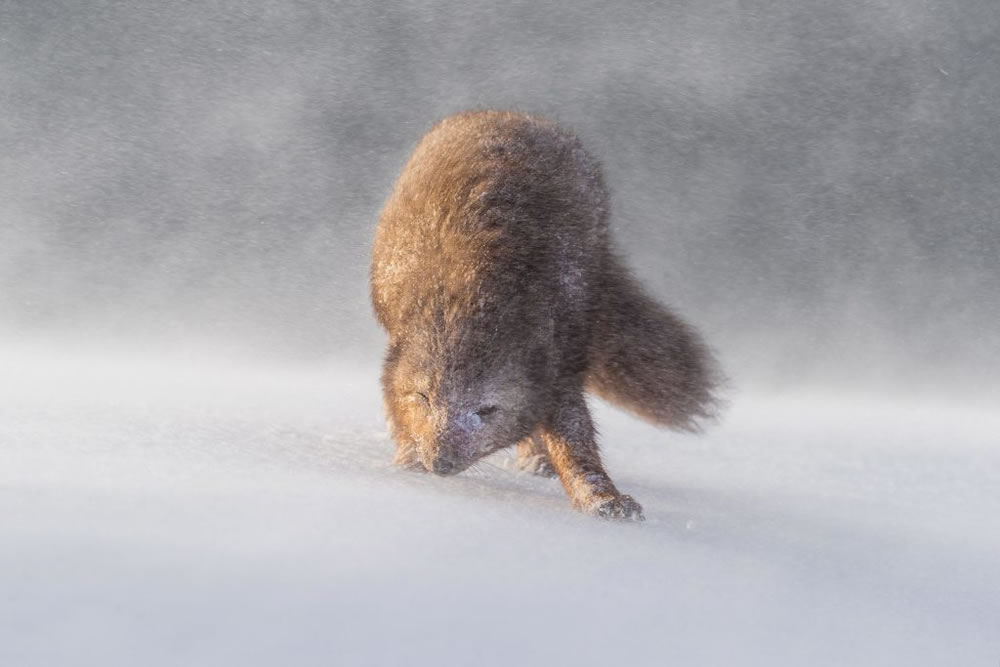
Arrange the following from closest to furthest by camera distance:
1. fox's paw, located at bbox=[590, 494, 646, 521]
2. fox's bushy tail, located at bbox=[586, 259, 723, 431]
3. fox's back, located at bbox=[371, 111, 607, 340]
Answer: fox's paw, located at bbox=[590, 494, 646, 521] → fox's back, located at bbox=[371, 111, 607, 340] → fox's bushy tail, located at bbox=[586, 259, 723, 431]

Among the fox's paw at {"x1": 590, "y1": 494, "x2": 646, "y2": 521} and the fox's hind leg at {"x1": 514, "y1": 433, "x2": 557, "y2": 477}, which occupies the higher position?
the fox's hind leg at {"x1": 514, "y1": 433, "x2": 557, "y2": 477}

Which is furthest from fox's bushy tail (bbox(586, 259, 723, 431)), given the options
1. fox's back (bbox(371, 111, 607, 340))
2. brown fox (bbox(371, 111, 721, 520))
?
fox's back (bbox(371, 111, 607, 340))

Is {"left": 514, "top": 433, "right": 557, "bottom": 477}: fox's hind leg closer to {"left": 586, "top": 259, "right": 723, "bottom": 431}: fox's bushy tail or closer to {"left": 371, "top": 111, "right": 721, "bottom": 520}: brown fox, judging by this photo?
{"left": 371, "top": 111, "right": 721, "bottom": 520}: brown fox

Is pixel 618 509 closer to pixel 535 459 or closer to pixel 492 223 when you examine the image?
pixel 535 459

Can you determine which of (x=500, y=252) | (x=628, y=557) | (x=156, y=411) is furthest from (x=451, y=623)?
(x=156, y=411)

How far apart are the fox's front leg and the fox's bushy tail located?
0.66 m

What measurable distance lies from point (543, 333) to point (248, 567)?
5.60ft

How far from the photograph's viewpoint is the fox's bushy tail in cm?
505

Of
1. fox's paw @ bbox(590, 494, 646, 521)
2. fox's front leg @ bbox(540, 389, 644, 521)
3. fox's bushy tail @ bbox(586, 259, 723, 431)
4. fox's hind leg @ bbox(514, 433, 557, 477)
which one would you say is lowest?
fox's paw @ bbox(590, 494, 646, 521)

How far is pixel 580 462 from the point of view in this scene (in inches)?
164

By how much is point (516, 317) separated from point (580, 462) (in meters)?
0.57

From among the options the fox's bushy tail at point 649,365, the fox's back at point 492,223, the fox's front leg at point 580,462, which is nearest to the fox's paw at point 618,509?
the fox's front leg at point 580,462

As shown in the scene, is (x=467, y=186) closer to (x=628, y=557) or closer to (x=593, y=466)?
(x=593, y=466)

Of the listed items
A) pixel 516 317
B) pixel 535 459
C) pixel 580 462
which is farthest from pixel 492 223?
pixel 535 459
